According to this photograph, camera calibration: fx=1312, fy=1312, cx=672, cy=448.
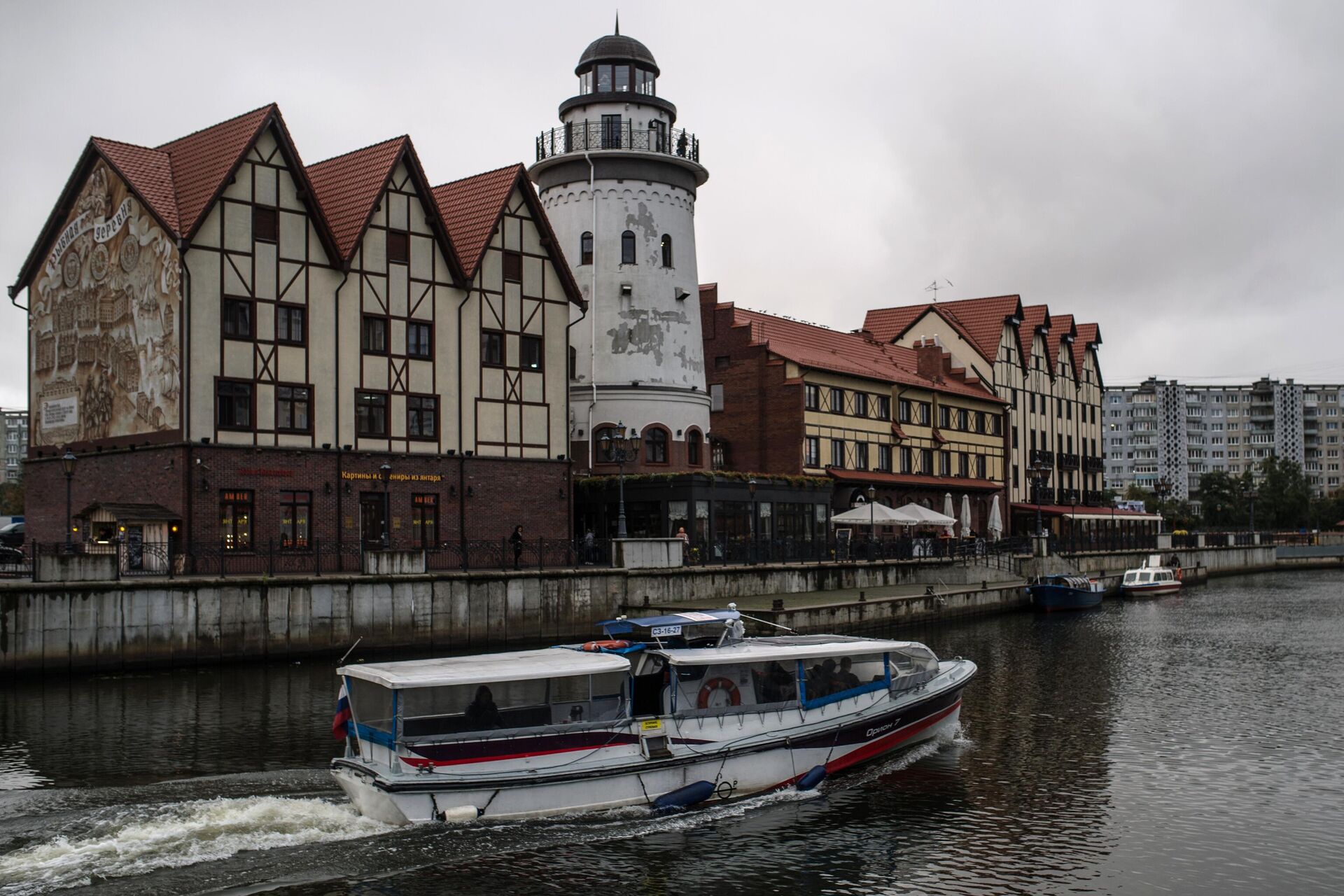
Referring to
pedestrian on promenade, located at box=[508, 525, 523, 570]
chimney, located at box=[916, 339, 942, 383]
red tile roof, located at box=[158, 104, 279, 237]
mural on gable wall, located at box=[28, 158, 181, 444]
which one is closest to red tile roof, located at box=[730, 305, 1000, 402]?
chimney, located at box=[916, 339, 942, 383]

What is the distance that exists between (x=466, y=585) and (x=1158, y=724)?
22.0 metres

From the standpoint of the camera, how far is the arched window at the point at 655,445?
197ft

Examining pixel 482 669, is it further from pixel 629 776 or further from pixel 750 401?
pixel 750 401

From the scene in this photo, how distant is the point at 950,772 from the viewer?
24.6 m

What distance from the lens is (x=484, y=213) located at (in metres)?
52.7

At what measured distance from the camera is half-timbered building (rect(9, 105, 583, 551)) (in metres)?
43.6

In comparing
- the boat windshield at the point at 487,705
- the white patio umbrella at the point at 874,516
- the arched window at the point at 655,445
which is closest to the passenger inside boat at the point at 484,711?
the boat windshield at the point at 487,705

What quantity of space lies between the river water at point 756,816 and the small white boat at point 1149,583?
131 feet

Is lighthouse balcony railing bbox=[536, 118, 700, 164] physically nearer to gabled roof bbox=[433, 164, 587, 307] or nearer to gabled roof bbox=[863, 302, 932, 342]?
gabled roof bbox=[433, 164, 587, 307]

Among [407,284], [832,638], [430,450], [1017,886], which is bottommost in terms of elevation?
[1017,886]

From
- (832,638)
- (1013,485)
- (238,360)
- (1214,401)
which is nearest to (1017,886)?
(832,638)

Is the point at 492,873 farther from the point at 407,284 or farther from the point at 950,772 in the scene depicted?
the point at 407,284

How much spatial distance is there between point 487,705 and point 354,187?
108 ft

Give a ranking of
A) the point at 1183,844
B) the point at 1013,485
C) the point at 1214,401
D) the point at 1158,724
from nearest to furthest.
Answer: the point at 1183,844 < the point at 1158,724 < the point at 1013,485 < the point at 1214,401
